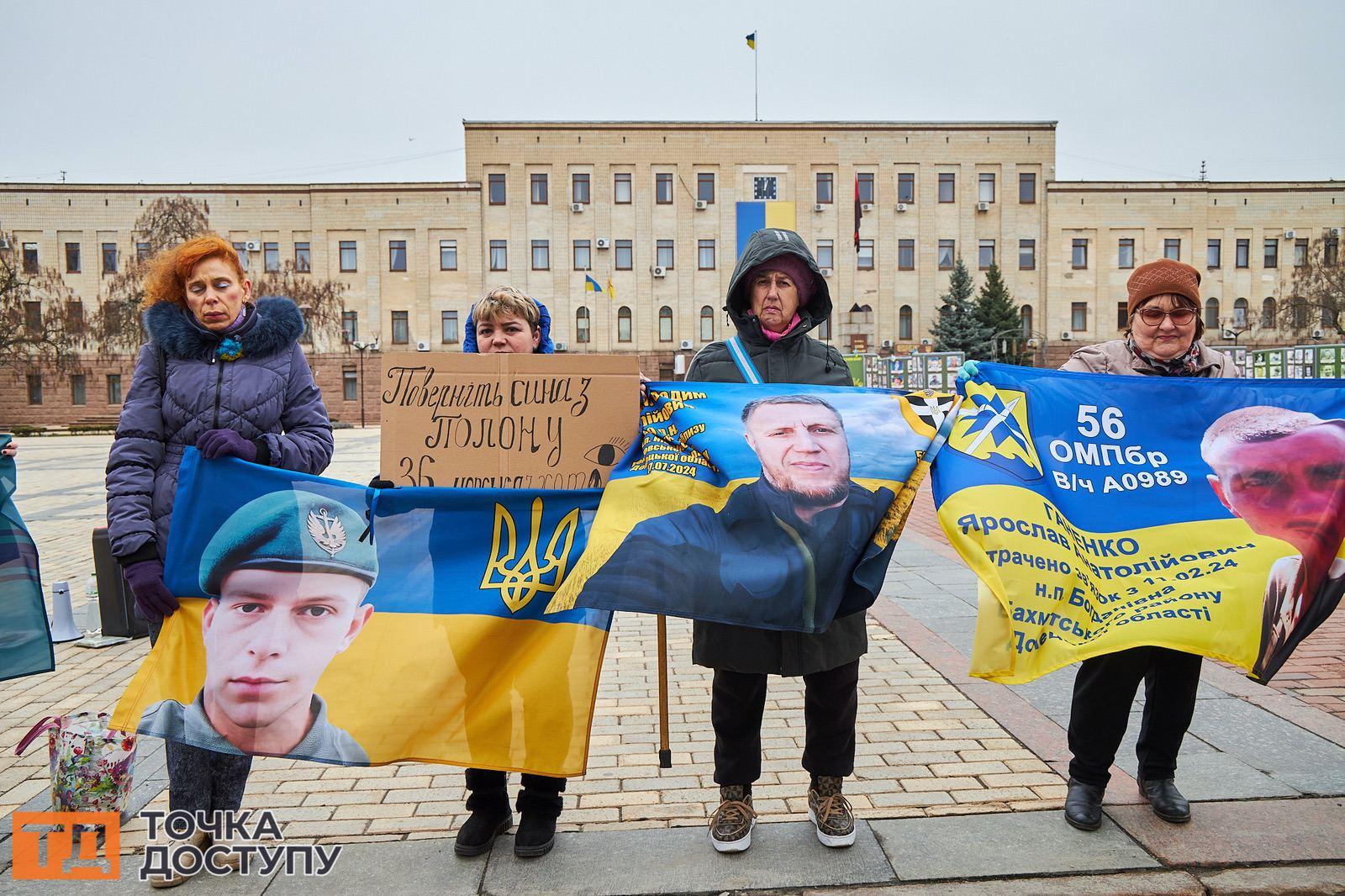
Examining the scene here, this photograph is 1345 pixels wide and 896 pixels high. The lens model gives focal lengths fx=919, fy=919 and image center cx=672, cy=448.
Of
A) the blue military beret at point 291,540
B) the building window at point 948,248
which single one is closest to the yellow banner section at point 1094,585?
the blue military beret at point 291,540

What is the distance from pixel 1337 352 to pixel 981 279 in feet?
123

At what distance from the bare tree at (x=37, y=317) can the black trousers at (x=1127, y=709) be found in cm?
5037

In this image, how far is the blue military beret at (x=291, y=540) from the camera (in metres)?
3.40

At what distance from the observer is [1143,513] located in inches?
143

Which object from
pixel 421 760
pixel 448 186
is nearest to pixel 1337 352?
pixel 421 760

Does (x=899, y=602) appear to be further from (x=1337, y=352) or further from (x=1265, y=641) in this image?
(x=1337, y=352)

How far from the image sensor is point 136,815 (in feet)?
12.2

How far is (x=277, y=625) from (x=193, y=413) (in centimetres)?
86

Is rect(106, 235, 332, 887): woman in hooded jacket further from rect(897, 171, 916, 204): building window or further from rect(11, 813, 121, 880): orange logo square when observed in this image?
rect(897, 171, 916, 204): building window

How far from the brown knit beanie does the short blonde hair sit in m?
2.41

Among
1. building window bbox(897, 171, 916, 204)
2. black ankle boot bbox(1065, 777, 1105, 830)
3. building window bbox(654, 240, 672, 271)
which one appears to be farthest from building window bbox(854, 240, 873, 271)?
black ankle boot bbox(1065, 777, 1105, 830)

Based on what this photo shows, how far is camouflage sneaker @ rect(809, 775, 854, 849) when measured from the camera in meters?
3.38

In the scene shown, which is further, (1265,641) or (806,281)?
(806,281)

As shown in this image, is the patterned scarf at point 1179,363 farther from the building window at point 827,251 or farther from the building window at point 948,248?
the building window at point 948,248
